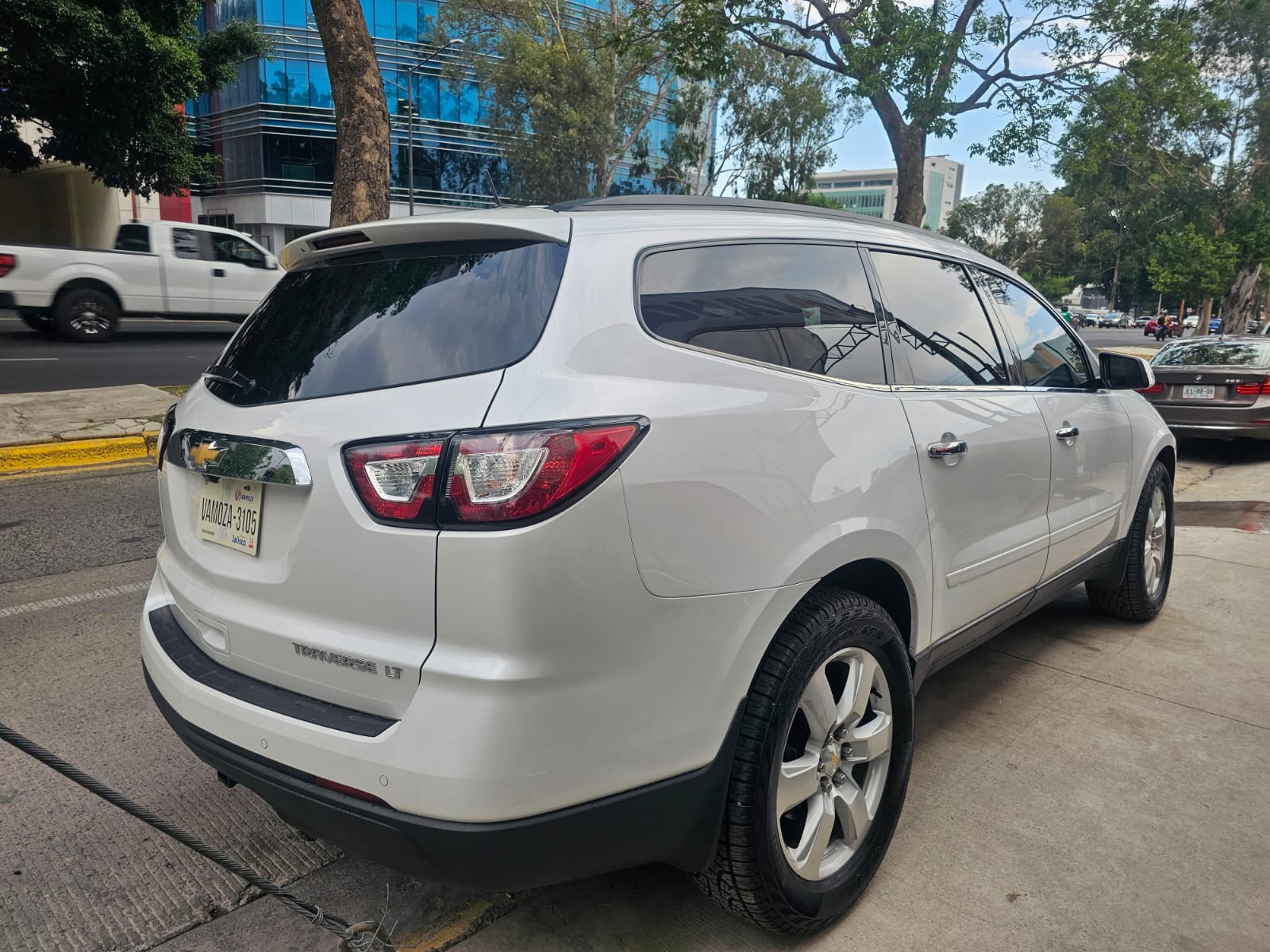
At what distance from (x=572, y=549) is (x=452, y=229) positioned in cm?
87

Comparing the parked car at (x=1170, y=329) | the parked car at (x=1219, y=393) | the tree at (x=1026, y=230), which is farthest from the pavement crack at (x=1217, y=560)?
the tree at (x=1026, y=230)

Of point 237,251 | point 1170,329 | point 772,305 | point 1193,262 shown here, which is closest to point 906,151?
point 237,251

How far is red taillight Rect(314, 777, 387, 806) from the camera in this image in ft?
5.90

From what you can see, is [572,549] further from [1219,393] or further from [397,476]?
[1219,393]

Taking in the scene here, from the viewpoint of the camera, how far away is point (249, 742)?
199cm

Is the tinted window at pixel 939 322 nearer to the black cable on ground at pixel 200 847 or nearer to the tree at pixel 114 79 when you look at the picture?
the black cable on ground at pixel 200 847

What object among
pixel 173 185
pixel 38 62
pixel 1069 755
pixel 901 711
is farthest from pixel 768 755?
pixel 173 185

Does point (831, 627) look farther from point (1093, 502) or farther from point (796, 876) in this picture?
point (1093, 502)

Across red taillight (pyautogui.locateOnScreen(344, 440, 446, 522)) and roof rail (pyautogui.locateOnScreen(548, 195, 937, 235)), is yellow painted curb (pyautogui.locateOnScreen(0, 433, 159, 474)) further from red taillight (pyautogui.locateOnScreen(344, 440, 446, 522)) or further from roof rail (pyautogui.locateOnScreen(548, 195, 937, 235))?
red taillight (pyautogui.locateOnScreen(344, 440, 446, 522))

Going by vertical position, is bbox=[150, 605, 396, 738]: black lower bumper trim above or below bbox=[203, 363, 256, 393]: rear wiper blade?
below

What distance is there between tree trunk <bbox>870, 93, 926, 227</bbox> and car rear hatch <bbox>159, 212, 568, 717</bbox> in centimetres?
1302

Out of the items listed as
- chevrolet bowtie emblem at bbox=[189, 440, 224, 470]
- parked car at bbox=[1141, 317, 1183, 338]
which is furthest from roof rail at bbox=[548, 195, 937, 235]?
parked car at bbox=[1141, 317, 1183, 338]

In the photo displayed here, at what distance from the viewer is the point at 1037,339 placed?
370 cm

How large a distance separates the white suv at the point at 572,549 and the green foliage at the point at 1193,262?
2949 cm
